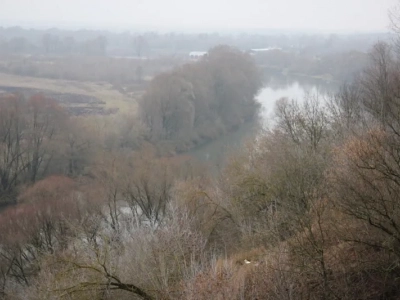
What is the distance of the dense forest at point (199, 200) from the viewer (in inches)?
266

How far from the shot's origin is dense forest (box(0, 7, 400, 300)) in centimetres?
675

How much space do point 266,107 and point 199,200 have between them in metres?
28.4

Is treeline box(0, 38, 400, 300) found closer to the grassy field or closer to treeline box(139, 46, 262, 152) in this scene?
treeline box(139, 46, 262, 152)

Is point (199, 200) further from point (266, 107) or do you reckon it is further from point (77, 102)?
point (77, 102)

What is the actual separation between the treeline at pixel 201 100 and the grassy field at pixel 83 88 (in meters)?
5.53

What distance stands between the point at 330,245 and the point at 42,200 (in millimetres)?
13729

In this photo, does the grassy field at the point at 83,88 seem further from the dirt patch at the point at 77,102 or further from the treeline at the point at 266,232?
the treeline at the point at 266,232

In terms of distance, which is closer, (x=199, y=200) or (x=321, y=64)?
(x=199, y=200)

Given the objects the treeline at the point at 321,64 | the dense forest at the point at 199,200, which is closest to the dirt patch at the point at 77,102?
the dense forest at the point at 199,200

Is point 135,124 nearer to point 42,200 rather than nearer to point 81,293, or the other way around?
point 42,200

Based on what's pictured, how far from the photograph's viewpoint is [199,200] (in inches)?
544

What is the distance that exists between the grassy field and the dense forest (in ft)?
20.2

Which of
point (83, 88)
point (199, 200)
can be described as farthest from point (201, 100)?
point (199, 200)

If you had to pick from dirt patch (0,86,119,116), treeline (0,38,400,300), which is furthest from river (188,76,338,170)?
dirt patch (0,86,119,116)
